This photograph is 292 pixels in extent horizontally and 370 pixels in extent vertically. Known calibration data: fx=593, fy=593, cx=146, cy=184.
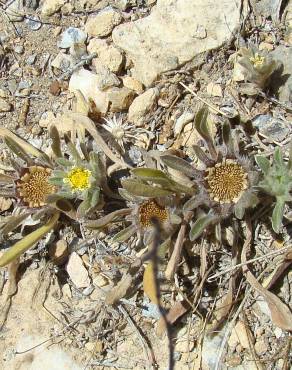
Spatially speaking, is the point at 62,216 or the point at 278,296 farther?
the point at 62,216

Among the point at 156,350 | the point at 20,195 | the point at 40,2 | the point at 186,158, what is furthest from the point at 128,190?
the point at 40,2

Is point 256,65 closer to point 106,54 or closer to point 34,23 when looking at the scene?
point 106,54

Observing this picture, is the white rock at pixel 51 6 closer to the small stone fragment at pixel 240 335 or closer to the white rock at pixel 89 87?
the white rock at pixel 89 87

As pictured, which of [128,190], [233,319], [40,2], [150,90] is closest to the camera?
[128,190]

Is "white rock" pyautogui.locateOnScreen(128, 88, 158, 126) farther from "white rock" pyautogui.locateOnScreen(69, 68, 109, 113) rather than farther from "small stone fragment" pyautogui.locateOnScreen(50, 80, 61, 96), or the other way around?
"small stone fragment" pyautogui.locateOnScreen(50, 80, 61, 96)

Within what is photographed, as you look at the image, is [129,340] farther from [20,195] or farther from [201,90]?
[201,90]

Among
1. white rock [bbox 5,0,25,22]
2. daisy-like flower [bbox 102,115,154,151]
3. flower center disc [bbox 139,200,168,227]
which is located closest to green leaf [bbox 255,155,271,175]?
flower center disc [bbox 139,200,168,227]
